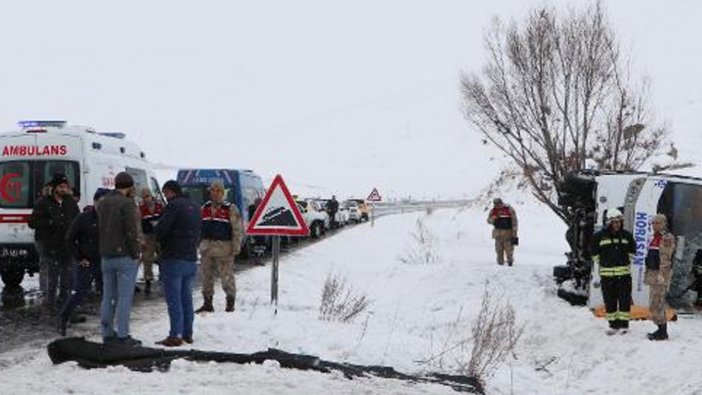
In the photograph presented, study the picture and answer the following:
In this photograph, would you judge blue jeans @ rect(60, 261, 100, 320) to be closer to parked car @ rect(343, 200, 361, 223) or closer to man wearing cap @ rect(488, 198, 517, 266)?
man wearing cap @ rect(488, 198, 517, 266)

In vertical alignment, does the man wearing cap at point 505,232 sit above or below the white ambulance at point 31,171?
below

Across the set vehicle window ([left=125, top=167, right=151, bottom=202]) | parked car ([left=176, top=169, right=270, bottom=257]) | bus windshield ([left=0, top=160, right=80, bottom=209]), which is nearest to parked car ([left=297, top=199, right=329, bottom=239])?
parked car ([left=176, top=169, right=270, bottom=257])

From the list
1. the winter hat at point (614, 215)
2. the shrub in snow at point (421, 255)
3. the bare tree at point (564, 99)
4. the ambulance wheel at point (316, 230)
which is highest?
the bare tree at point (564, 99)

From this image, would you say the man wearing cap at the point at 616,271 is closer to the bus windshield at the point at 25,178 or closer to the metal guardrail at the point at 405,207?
the bus windshield at the point at 25,178

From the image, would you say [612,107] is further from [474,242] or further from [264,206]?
[474,242]

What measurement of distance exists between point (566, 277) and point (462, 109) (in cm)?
680

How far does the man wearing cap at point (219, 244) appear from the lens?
11.2 meters

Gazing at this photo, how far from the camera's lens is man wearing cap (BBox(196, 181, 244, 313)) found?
11156mm

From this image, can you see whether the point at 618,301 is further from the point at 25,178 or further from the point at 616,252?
the point at 25,178

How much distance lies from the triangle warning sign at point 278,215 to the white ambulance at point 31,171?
14.0ft

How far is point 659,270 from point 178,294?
264 inches

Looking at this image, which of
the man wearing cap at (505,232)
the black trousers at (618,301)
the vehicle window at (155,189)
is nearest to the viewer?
the black trousers at (618,301)

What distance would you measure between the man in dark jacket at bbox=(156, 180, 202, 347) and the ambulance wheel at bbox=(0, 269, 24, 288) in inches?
269

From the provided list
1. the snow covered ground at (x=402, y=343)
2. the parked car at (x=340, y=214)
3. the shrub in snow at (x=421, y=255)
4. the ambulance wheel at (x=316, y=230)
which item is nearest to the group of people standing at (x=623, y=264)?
the snow covered ground at (x=402, y=343)
